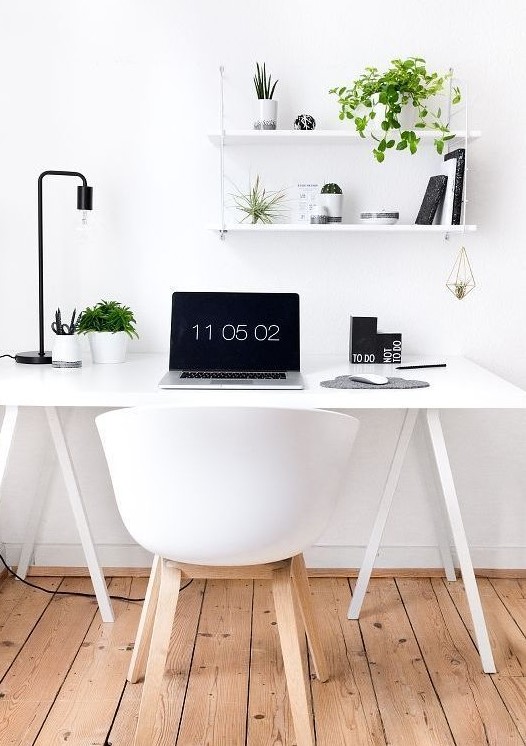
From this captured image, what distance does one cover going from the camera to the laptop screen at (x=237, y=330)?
2.67 meters

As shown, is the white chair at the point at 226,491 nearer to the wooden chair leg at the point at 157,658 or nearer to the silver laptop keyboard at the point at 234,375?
the wooden chair leg at the point at 157,658

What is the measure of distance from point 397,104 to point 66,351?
124 cm

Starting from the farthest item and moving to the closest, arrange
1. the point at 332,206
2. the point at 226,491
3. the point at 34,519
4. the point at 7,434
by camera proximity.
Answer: the point at 34,519, the point at 332,206, the point at 7,434, the point at 226,491

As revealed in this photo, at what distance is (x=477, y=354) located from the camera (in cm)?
295

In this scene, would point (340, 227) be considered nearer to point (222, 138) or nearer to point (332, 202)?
point (332, 202)

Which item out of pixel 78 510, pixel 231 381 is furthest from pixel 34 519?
pixel 231 381

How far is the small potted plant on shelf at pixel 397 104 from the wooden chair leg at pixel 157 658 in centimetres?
139

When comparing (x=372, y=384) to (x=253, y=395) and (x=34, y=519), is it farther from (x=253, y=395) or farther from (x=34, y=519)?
(x=34, y=519)

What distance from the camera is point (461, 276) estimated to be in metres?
2.92

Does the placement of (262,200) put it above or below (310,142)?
below

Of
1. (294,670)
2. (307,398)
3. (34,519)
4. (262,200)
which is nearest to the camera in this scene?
(294,670)

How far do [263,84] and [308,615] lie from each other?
1.61m

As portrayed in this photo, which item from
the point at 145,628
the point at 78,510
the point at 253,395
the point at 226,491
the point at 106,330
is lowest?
the point at 145,628

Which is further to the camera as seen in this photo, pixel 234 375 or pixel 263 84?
pixel 263 84
